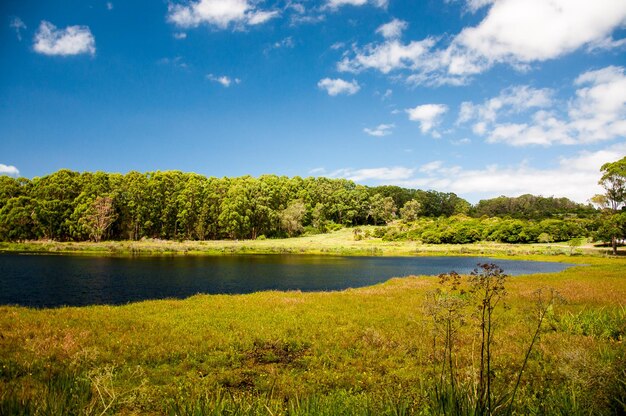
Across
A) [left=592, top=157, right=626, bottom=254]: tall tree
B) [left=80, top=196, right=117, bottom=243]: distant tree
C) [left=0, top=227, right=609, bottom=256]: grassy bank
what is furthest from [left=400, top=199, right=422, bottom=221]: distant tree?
[left=80, top=196, right=117, bottom=243]: distant tree

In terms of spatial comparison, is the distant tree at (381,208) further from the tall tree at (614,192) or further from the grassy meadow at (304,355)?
the grassy meadow at (304,355)

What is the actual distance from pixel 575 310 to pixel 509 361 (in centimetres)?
1233

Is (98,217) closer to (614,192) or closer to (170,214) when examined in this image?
(170,214)

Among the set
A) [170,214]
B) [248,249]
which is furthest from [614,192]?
[170,214]

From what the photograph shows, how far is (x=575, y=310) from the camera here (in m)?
21.5

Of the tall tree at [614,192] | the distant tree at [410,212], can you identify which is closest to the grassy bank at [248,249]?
the tall tree at [614,192]

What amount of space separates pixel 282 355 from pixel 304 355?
897 mm

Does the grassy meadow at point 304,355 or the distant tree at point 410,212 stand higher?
the distant tree at point 410,212

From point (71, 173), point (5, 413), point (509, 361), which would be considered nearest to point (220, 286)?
point (509, 361)

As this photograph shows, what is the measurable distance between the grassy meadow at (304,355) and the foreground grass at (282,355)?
2.4 inches

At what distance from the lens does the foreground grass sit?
7594mm

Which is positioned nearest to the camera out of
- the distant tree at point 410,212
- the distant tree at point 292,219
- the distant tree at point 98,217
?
the distant tree at point 98,217

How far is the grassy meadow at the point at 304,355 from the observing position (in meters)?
6.66

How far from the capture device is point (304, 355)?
14.3 m
